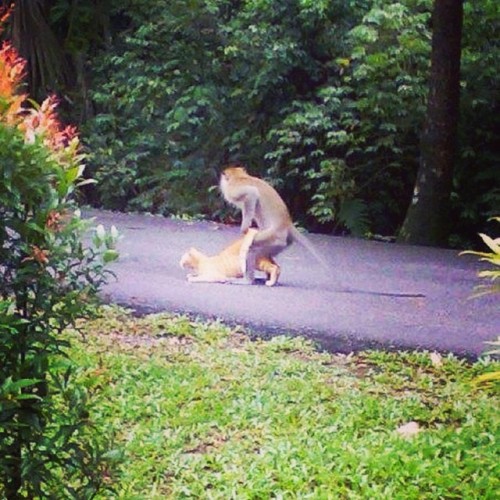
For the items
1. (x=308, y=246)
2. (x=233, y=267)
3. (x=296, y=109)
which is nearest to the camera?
(x=233, y=267)

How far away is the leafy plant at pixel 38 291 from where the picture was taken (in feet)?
5.36

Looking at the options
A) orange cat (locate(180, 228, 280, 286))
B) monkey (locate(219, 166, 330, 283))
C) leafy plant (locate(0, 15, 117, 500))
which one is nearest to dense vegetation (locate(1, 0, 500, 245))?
monkey (locate(219, 166, 330, 283))

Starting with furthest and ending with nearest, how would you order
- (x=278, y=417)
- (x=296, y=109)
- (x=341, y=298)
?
(x=296, y=109), (x=341, y=298), (x=278, y=417)

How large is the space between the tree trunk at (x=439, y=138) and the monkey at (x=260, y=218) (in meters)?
1.96

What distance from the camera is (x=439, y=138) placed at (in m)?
6.10

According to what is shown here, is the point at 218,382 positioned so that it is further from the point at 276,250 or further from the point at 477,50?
the point at 477,50

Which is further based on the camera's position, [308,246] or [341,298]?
[308,246]

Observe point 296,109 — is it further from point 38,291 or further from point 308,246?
point 38,291

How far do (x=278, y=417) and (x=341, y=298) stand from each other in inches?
56.4

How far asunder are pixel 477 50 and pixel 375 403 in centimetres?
474

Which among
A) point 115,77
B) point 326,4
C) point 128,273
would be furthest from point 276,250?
point 115,77

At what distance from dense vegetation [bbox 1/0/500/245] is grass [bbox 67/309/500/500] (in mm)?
3520

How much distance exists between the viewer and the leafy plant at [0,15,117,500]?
163cm

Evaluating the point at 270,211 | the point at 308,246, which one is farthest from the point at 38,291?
the point at 308,246
